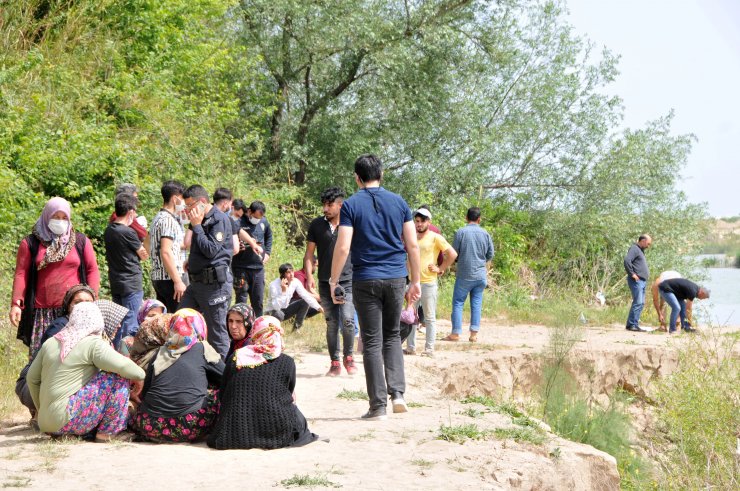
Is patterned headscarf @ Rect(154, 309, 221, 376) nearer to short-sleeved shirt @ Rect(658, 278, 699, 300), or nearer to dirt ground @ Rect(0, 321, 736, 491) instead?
dirt ground @ Rect(0, 321, 736, 491)

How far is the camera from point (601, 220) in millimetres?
21516

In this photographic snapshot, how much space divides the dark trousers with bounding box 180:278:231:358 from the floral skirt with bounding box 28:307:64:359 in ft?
3.48

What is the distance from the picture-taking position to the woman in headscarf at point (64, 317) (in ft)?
21.1

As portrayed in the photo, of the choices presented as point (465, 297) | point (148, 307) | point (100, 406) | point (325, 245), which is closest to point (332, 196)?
point (325, 245)

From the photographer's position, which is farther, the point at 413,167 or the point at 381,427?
the point at 413,167

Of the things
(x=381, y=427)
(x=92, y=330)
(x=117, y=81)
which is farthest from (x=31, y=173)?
(x=381, y=427)

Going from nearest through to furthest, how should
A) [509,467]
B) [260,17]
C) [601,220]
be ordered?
[509,467]
[260,17]
[601,220]

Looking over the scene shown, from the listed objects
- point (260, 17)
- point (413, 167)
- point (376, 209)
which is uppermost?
point (260, 17)

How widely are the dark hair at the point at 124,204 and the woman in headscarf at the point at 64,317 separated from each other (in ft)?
5.03

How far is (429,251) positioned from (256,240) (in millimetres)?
2153

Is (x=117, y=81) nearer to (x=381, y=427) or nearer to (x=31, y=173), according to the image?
(x=31, y=173)

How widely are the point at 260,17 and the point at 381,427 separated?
49.2ft

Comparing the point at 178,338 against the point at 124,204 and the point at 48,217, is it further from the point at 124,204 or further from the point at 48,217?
the point at 124,204

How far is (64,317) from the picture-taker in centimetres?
659
